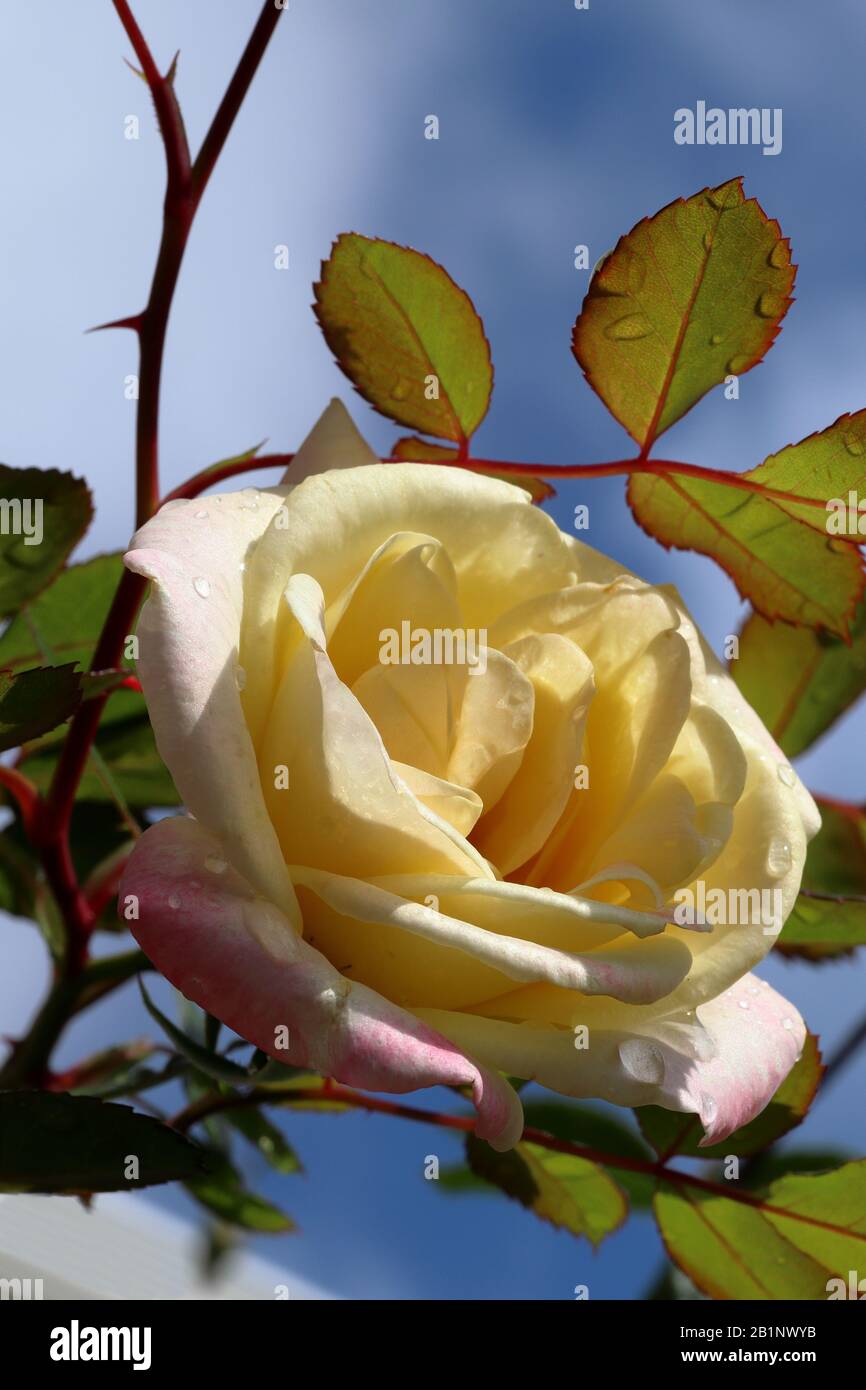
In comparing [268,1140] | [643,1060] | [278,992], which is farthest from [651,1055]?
[268,1140]

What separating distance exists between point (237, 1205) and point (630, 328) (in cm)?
56

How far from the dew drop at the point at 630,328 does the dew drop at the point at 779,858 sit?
21 centimetres

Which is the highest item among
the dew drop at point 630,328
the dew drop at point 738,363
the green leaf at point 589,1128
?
the dew drop at point 630,328

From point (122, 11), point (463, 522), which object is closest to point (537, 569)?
point (463, 522)

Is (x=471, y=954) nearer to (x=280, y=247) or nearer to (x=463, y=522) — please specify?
(x=463, y=522)

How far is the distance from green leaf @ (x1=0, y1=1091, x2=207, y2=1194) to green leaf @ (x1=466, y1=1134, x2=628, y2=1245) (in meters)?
0.26

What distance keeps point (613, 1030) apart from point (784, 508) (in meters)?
0.22

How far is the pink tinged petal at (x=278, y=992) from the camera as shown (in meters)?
0.34

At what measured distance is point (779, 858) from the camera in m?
0.45

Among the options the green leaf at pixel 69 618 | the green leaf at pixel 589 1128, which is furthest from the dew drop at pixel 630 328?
the green leaf at pixel 589 1128

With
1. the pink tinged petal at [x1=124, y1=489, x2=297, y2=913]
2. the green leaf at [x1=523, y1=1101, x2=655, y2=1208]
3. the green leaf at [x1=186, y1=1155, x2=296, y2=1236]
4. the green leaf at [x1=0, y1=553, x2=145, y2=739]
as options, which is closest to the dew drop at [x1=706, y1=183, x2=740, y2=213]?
the pink tinged petal at [x1=124, y1=489, x2=297, y2=913]

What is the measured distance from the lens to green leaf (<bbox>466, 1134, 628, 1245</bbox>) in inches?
24.6

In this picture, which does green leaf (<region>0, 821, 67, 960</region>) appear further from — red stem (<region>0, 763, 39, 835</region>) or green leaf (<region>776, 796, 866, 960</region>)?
green leaf (<region>776, 796, 866, 960</region>)

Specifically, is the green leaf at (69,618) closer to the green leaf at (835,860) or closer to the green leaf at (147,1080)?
the green leaf at (147,1080)
